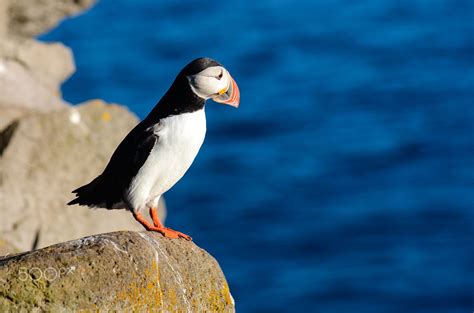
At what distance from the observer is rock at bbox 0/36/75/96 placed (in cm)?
1575

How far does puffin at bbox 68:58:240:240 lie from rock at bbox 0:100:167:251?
400 centimetres

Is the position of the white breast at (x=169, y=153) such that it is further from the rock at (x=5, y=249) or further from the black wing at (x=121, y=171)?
the rock at (x=5, y=249)

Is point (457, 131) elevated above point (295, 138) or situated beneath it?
elevated above

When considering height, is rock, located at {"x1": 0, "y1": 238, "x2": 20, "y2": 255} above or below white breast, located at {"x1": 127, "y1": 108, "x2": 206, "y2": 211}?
below

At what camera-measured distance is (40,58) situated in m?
16.2

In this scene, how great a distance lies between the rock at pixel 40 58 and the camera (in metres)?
15.8

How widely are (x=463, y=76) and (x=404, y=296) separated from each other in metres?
9.43

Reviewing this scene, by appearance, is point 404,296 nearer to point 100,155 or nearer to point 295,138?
point 295,138

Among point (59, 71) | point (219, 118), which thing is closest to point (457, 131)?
point (219, 118)

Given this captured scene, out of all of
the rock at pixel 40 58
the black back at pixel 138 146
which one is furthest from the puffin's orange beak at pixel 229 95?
the rock at pixel 40 58

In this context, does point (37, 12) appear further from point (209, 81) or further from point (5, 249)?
point (209, 81)

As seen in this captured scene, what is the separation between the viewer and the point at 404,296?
75.5 ft

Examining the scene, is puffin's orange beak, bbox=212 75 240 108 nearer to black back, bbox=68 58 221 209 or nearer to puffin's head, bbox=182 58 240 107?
puffin's head, bbox=182 58 240 107

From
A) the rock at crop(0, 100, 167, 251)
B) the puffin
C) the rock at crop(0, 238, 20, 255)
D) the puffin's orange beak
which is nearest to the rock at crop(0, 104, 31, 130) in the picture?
the rock at crop(0, 100, 167, 251)
